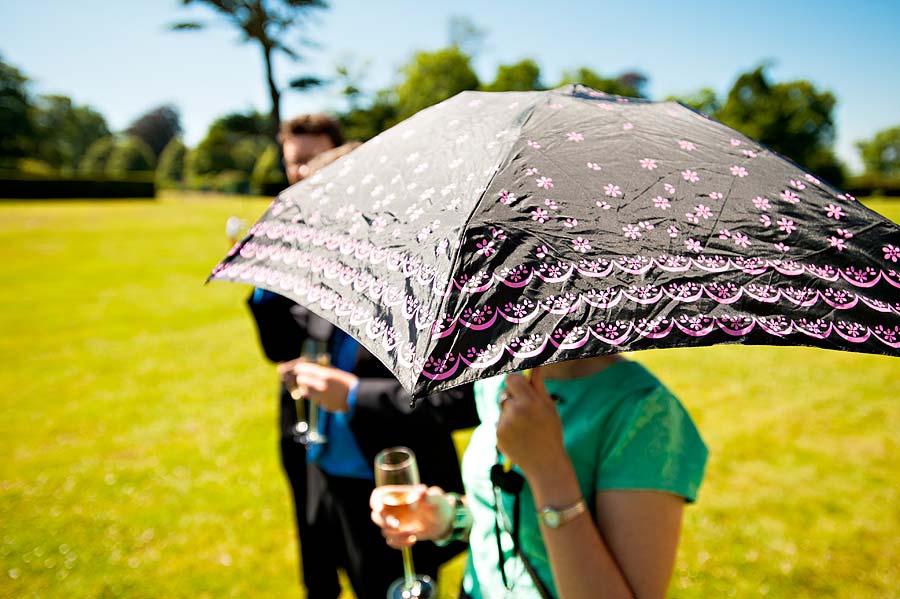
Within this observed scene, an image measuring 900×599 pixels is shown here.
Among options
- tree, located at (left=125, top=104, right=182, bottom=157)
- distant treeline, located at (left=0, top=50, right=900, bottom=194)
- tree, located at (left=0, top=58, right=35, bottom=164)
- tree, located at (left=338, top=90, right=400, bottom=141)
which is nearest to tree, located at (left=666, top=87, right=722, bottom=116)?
distant treeline, located at (left=0, top=50, right=900, bottom=194)

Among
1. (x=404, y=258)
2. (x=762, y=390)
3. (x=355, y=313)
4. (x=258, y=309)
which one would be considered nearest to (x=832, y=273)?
(x=404, y=258)

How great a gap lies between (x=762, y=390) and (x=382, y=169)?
6.85 m

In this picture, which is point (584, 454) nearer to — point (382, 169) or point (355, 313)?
point (355, 313)

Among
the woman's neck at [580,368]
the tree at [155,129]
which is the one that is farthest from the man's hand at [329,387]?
the tree at [155,129]

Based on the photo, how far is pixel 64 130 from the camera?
7112cm

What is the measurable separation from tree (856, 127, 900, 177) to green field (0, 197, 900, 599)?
354 feet

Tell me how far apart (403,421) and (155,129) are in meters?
112

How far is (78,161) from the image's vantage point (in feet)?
258

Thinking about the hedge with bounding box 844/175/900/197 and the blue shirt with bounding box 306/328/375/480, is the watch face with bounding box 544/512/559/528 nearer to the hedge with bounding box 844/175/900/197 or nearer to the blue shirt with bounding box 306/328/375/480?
the blue shirt with bounding box 306/328/375/480

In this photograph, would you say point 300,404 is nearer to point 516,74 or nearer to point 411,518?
point 411,518

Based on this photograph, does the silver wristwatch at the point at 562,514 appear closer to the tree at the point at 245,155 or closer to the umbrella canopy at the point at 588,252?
the umbrella canopy at the point at 588,252

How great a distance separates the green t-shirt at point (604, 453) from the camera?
4.02 ft

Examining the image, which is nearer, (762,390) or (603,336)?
(603,336)

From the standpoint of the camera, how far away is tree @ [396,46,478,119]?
50312 millimetres
